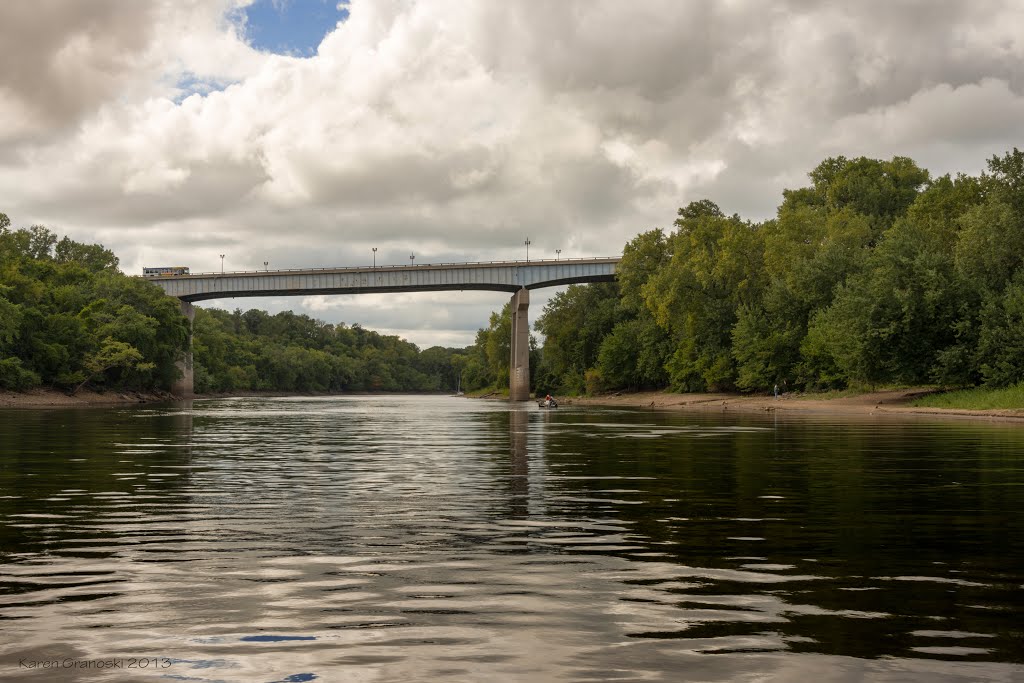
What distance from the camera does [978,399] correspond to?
63.4m

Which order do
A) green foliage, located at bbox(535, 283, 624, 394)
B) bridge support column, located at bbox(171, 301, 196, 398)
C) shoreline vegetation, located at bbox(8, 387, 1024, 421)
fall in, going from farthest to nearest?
bridge support column, located at bbox(171, 301, 196, 398) → green foliage, located at bbox(535, 283, 624, 394) → shoreline vegetation, located at bbox(8, 387, 1024, 421)

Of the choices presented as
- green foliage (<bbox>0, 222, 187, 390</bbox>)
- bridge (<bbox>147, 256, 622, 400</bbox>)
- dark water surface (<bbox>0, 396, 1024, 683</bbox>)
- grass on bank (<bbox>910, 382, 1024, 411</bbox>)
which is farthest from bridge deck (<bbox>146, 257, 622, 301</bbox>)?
dark water surface (<bbox>0, 396, 1024, 683</bbox>)

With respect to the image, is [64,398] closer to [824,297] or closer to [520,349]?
[520,349]

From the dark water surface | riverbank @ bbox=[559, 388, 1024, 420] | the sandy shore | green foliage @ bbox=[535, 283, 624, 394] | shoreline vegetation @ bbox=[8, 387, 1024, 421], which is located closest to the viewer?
the dark water surface

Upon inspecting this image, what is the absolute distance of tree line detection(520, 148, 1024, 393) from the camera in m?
67.9

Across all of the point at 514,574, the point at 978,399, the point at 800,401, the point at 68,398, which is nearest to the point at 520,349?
the point at 68,398

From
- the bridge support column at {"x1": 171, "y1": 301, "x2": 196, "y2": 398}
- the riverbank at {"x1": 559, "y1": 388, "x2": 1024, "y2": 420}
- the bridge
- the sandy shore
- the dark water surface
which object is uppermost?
the bridge

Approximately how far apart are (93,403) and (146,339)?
44.6ft

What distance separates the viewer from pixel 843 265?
285ft

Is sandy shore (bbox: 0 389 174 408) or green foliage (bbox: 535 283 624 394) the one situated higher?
green foliage (bbox: 535 283 624 394)

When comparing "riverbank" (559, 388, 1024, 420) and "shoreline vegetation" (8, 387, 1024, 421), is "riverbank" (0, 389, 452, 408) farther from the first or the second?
"riverbank" (559, 388, 1024, 420)

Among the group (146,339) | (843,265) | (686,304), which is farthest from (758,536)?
(146,339)

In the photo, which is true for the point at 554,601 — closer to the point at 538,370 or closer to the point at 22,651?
the point at 22,651

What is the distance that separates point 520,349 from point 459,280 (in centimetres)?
1230
